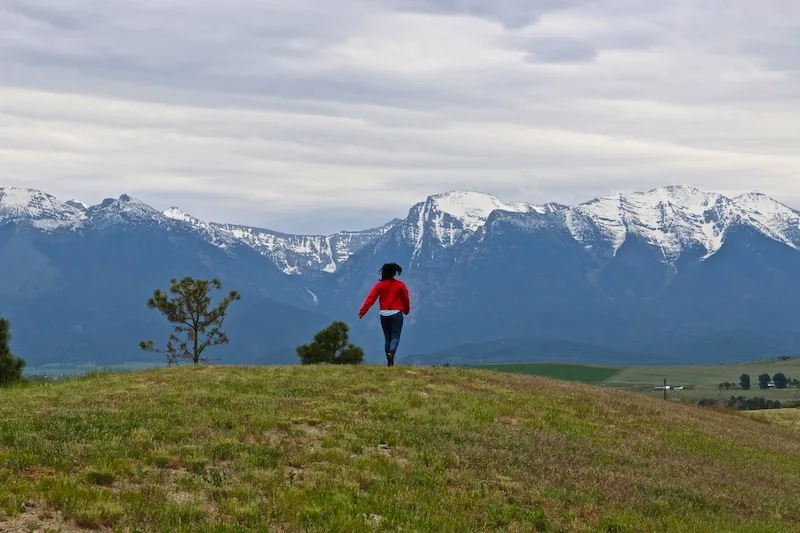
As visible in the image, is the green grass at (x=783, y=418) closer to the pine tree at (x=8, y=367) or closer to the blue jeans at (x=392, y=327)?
the blue jeans at (x=392, y=327)

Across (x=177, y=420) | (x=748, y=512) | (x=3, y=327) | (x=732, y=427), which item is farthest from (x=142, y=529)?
(x=732, y=427)

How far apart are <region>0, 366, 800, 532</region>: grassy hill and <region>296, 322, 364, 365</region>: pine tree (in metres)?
38.6

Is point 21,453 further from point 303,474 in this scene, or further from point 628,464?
point 628,464

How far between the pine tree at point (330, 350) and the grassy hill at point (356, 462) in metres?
38.6

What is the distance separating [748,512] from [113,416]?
44.1 ft

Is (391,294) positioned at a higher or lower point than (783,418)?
higher

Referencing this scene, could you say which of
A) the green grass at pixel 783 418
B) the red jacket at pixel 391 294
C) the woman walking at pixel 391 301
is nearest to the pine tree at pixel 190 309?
the woman walking at pixel 391 301

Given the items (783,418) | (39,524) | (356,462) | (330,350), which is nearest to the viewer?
(39,524)

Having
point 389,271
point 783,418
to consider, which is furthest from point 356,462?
point 783,418

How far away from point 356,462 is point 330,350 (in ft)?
168

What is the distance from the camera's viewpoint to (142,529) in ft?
43.7

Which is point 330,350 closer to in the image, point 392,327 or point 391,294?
point 392,327

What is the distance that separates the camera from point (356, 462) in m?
18.0

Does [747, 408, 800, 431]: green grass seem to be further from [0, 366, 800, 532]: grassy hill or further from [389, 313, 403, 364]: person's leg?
[389, 313, 403, 364]: person's leg
